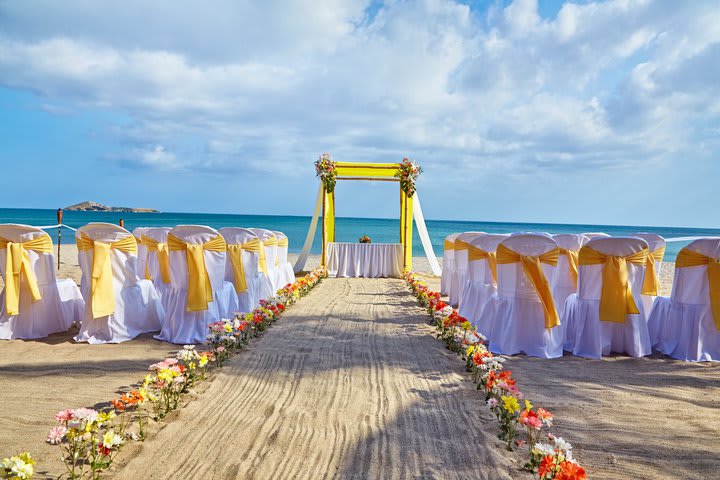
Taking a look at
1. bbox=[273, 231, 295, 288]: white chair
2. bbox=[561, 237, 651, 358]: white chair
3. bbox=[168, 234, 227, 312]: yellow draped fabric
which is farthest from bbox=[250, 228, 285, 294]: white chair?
bbox=[561, 237, 651, 358]: white chair

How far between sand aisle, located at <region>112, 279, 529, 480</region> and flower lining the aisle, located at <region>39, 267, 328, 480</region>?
0.13m

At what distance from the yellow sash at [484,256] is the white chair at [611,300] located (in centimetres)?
118

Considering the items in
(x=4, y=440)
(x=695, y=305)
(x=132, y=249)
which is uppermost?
(x=132, y=249)

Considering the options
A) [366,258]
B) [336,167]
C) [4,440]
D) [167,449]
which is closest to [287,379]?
[167,449]

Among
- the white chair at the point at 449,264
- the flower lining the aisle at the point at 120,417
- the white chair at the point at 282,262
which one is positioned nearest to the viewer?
the flower lining the aisle at the point at 120,417

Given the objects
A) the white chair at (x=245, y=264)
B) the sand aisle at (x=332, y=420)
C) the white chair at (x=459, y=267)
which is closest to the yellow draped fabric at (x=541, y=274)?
the sand aisle at (x=332, y=420)

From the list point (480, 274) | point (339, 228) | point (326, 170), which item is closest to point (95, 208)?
point (339, 228)

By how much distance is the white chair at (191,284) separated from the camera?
17.1ft

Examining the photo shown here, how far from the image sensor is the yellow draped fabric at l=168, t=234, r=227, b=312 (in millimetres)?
5207

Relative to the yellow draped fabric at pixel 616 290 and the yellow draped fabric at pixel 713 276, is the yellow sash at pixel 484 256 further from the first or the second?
the yellow draped fabric at pixel 713 276

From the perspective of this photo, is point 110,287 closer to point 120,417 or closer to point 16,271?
point 16,271

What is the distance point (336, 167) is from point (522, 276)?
8.28 meters

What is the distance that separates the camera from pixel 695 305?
4926mm

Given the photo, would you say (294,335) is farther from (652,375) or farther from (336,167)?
(336,167)
